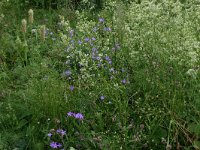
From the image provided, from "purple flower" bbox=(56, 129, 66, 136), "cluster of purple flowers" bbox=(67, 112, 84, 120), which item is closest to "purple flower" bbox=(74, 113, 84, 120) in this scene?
"cluster of purple flowers" bbox=(67, 112, 84, 120)

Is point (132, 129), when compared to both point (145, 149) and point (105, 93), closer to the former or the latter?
point (145, 149)

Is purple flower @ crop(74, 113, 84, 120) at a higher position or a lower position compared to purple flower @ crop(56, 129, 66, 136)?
higher

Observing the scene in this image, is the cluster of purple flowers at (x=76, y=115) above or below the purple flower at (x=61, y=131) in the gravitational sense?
above

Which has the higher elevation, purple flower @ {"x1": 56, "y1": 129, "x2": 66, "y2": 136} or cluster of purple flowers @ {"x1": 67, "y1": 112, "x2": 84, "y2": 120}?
cluster of purple flowers @ {"x1": 67, "y1": 112, "x2": 84, "y2": 120}

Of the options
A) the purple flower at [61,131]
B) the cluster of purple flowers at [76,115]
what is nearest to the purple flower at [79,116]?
the cluster of purple flowers at [76,115]

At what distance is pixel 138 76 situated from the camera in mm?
3232

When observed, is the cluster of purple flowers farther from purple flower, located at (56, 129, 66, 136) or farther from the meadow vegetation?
purple flower, located at (56, 129, 66, 136)

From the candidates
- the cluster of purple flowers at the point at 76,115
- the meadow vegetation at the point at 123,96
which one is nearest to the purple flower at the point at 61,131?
the meadow vegetation at the point at 123,96

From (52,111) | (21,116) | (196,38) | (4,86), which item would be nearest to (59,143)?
(52,111)

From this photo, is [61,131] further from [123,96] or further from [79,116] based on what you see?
[123,96]

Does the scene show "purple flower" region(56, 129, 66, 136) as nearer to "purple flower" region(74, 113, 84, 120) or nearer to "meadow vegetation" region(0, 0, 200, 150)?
"meadow vegetation" region(0, 0, 200, 150)

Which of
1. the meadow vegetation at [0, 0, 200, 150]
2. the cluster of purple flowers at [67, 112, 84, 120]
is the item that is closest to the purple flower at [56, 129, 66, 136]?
the meadow vegetation at [0, 0, 200, 150]

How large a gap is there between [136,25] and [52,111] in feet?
3.40

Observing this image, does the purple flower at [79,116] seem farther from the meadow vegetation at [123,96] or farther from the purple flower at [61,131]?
the purple flower at [61,131]
